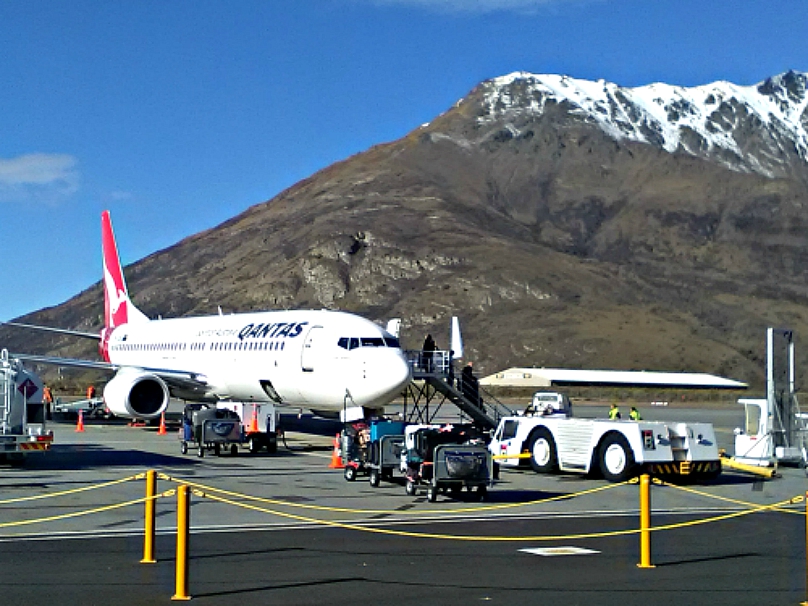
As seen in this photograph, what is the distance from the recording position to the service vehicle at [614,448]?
70.1ft

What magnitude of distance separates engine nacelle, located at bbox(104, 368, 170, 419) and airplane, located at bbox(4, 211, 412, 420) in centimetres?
3

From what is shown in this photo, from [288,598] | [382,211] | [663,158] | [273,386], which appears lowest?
[288,598]

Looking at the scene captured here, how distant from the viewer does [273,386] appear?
3234 cm

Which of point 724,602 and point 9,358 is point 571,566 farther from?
point 9,358

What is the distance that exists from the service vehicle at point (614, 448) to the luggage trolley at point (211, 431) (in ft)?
22.0

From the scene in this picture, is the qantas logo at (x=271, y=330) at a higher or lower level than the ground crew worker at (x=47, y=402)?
higher

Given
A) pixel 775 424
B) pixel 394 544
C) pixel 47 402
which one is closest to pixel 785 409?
pixel 775 424

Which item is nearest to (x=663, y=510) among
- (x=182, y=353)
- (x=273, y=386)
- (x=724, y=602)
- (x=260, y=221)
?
(x=724, y=602)

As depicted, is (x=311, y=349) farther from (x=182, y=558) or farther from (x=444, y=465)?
(x=182, y=558)

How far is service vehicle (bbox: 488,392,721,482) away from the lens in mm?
21375

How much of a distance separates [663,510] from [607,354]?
311ft

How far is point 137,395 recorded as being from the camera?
3453cm

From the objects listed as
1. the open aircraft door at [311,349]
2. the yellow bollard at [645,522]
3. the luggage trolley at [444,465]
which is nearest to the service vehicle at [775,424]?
the luggage trolley at [444,465]

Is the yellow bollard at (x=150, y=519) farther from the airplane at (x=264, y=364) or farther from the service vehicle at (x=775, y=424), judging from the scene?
the service vehicle at (x=775, y=424)
